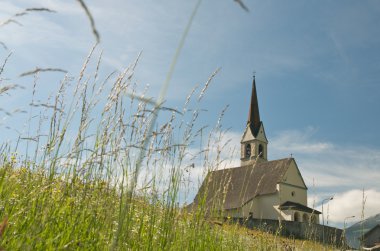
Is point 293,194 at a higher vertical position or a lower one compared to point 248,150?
lower

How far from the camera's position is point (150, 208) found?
3.97 m

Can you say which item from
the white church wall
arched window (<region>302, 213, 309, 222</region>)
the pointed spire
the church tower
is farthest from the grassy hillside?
the pointed spire

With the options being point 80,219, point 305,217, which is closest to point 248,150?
point 305,217

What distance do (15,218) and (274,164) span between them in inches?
1674

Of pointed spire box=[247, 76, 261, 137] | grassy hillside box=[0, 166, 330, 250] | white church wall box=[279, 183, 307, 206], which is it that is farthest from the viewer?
pointed spire box=[247, 76, 261, 137]

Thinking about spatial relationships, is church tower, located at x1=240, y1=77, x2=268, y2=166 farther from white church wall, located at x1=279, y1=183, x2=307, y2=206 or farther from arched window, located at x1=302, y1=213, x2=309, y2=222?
arched window, located at x1=302, y1=213, x2=309, y2=222

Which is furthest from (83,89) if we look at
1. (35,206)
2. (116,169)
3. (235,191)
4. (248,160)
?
(248,160)

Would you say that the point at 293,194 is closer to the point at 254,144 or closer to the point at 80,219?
the point at 254,144

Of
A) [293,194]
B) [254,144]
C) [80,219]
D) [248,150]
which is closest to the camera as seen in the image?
[80,219]

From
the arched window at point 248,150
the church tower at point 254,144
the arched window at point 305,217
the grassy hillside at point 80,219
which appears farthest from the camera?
the arched window at point 248,150

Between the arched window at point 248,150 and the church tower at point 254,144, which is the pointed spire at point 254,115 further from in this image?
the arched window at point 248,150

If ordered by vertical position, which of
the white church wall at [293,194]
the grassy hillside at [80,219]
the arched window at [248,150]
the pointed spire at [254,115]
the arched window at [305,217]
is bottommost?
the grassy hillside at [80,219]

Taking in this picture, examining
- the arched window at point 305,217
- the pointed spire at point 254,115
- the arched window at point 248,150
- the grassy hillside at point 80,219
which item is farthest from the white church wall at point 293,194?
the grassy hillside at point 80,219

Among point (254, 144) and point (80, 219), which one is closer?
point (80, 219)
